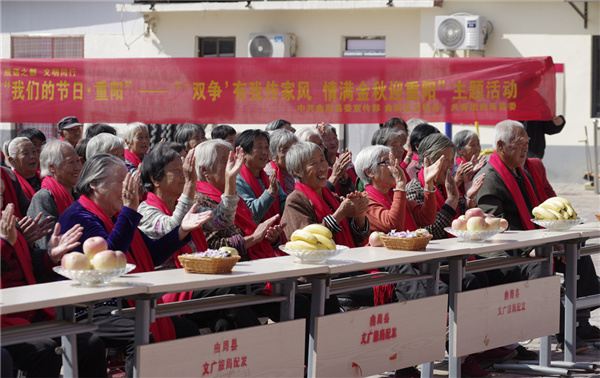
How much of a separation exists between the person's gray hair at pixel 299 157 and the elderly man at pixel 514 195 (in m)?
1.57

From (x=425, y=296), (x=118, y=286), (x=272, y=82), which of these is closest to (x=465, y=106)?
(x=272, y=82)

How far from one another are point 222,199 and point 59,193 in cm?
107

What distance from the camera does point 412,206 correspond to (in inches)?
249

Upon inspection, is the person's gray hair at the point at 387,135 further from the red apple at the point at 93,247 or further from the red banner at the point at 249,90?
the red apple at the point at 93,247

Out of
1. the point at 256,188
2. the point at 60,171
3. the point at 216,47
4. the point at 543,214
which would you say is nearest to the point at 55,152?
the point at 60,171

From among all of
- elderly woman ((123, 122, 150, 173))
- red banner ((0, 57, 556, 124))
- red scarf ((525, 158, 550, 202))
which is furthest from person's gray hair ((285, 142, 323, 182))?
red banner ((0, 57, 556, 124))

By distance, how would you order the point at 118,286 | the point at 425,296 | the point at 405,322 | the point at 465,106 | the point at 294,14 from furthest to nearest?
the point at 294,14 < the point at 465,106 < the point at 425,296 < the point at 405,322 < the point at 118,286

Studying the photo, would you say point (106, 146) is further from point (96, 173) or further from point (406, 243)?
point (406, 243)

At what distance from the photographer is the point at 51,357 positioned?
406 centimetres

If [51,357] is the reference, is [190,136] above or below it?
above

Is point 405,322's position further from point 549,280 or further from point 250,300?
point 549,280

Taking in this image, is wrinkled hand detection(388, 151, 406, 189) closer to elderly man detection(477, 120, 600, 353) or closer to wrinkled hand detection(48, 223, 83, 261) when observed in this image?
elderly man detection(477, 120, 600, 353)

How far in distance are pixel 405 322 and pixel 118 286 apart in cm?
185

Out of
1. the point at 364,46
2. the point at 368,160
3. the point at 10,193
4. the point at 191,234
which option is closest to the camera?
the point at 191,234
